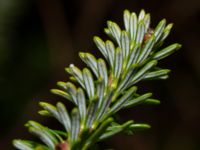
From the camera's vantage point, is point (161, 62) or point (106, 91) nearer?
point (106, 91)

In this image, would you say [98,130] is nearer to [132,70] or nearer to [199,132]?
[132,70]

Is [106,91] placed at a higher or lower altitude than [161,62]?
lower

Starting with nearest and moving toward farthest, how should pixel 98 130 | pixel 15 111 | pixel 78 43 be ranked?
pixel 98 130 < pixel 15 111 < pixel 78 43

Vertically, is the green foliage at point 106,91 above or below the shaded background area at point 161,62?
below

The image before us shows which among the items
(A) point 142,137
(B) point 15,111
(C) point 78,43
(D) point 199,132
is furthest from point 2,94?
(D) point 199,132

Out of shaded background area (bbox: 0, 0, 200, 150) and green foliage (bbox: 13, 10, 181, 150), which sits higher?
shaded background area (bbox: 0, 0, 200, 150)

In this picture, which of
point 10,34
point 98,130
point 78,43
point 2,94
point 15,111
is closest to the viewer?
point 98,130

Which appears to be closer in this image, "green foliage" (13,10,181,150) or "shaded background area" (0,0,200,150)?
"green foliage" (13,10,181,150)

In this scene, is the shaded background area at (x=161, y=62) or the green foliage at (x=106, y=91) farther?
the shaded background area at (x=161, y=62)
